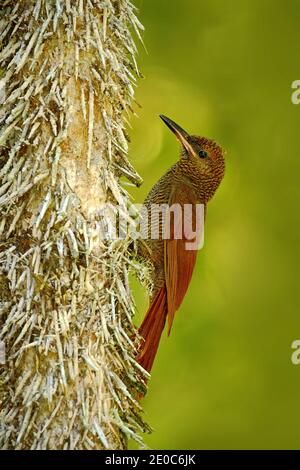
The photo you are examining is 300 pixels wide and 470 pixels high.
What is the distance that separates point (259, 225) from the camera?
11.9 feet

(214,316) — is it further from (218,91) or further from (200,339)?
(218,91)

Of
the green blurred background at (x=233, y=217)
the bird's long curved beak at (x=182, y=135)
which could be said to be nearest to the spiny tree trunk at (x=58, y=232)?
the bird's long curved beak at (x=182, y=135)

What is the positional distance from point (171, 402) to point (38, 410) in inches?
74.5

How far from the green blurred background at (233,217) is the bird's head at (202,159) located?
0.61m

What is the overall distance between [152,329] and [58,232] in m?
0.78

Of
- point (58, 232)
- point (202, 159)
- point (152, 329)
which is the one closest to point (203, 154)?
point (202, 159)

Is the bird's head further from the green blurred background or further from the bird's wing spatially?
the green blurred background

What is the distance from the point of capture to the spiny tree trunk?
163cm

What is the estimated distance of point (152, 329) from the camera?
2328mm

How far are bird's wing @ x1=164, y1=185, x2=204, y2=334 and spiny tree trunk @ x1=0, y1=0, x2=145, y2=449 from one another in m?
0.75

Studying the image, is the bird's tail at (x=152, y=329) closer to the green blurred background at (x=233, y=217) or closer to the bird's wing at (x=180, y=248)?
the bird's wing at (x=180, y=248)

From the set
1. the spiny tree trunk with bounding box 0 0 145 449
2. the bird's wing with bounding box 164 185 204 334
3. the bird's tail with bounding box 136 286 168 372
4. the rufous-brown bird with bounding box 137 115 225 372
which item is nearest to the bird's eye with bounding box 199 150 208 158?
the rufous-brown bird with bounding box 137 115 225 372
